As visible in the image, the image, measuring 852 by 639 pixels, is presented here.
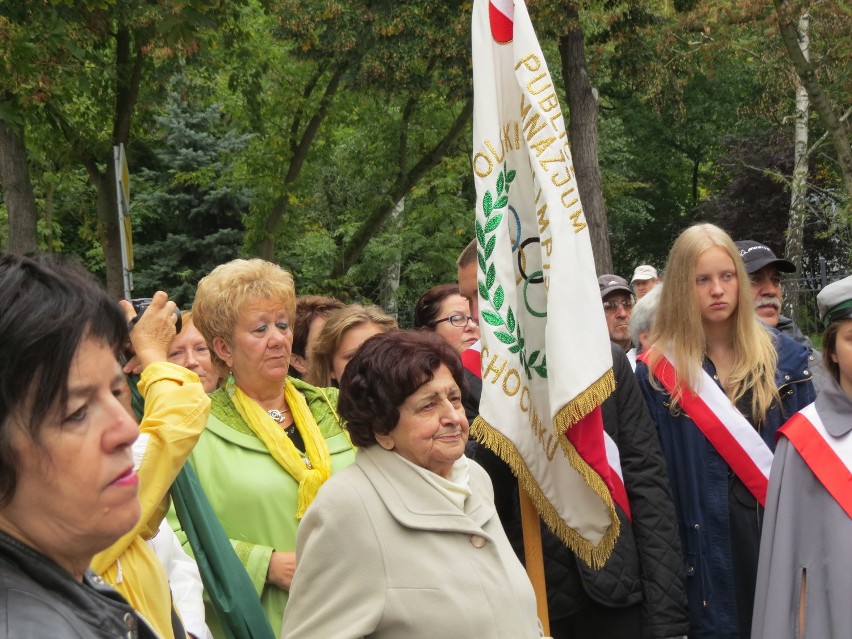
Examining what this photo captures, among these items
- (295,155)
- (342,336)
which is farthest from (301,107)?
(342,336)

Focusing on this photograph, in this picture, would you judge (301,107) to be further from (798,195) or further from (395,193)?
(798,195)

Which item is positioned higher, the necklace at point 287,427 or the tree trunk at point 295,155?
the tree trunk at point 295,155

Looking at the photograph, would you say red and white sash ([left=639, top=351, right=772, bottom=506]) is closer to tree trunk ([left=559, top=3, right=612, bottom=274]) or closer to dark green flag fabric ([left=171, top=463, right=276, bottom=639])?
dark green flag fabric ([left=171, top=463, right=276, bottom=639])

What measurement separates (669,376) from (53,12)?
25.5 ft

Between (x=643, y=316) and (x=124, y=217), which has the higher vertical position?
(x=124, y=217)

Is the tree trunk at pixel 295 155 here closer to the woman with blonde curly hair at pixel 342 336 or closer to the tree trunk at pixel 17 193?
the tree trunk at pixel 17 193

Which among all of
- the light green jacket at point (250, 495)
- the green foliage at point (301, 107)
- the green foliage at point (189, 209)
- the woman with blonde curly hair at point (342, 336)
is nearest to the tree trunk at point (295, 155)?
the green foliage at point (301, 107)

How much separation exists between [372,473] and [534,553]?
100cm

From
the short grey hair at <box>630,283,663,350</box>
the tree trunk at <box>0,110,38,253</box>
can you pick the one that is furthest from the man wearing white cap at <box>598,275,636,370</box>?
the tree trunk at <box>0,110,38,253</box>

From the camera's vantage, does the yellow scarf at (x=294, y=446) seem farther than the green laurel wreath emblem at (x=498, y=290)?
No

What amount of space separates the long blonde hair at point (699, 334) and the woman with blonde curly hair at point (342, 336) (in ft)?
3.70

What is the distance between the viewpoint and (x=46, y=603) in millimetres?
1500

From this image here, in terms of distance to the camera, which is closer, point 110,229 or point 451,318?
point 451,318

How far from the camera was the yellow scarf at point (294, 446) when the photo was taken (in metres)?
3.80
